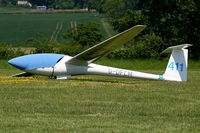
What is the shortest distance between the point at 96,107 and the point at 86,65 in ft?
23.2

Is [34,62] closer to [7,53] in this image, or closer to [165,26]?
[7,53]

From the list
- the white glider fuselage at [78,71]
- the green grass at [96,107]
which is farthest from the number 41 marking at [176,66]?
the green grass at [96,107]

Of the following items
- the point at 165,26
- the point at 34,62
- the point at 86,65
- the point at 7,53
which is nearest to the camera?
the point at 34,62

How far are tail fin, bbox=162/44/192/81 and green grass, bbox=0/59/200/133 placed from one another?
2.67ft

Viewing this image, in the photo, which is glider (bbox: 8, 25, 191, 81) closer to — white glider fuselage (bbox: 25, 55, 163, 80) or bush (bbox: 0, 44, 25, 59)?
white glider fuselage (bbox: 25, 55, 163, 80)

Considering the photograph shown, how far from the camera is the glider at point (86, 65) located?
19.5m

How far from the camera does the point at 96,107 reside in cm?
1288

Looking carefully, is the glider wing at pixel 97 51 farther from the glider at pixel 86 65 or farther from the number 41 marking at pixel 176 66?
the number 41 marking at pixel 176 66

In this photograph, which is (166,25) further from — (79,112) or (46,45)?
(79,112)

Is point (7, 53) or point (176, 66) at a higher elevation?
point (176, 66)

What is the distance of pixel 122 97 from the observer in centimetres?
1481

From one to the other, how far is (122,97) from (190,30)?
24468 mm

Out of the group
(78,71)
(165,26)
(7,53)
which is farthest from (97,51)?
(165,26)

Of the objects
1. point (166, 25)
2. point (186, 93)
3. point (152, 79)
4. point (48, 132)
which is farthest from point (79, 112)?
point (166, 25)
